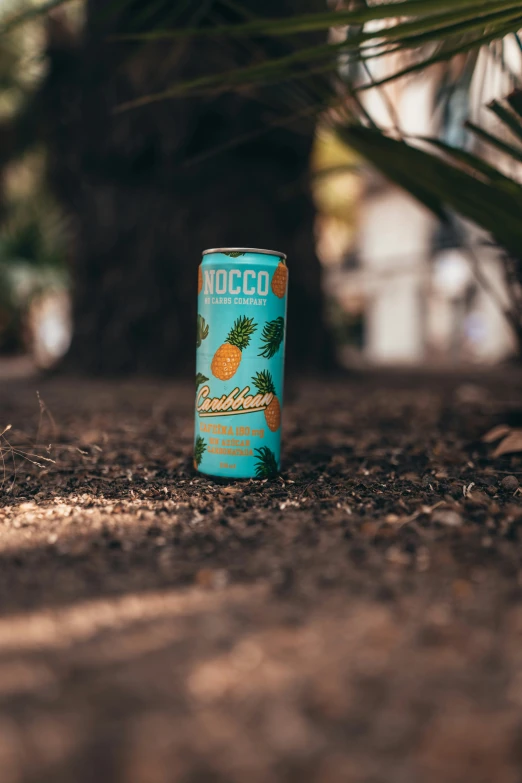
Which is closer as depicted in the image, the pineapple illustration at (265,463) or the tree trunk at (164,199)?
the pineapple illustration at (265,463)

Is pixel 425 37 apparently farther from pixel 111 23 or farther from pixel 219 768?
pixel 111 23

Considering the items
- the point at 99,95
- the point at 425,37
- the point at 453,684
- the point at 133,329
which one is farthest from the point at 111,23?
the point at 453,684

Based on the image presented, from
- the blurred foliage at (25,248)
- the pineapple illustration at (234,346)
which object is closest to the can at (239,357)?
the pineapple illustration at (234,346)

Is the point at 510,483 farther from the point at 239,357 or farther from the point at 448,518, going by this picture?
the point at 239,357

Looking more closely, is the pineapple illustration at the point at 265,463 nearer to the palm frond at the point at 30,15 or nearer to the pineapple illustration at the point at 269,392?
the pineapple illustration at the point at 269,392

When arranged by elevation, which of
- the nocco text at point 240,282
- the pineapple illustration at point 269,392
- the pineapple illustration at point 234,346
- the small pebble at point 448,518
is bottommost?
the small pebble at point 448,518

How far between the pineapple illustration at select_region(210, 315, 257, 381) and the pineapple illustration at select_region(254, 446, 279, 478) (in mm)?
201

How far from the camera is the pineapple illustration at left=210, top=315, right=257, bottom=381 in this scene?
1588mm

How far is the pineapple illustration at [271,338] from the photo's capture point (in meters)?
1.61

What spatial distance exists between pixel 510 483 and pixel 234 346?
74cm

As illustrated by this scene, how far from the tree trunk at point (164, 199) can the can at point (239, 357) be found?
6.64ft

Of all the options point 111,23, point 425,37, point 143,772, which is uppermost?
point 111,23

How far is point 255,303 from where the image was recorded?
159 cm

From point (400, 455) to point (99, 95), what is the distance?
9.81 feet
